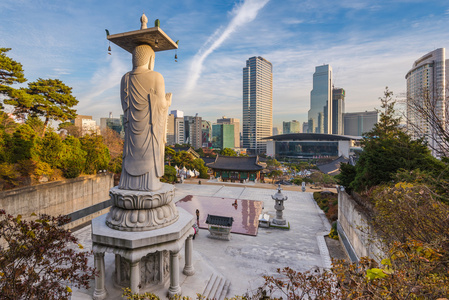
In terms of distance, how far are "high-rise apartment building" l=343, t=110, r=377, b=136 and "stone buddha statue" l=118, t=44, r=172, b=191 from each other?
510 feet

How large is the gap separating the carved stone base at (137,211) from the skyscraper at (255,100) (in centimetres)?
10940

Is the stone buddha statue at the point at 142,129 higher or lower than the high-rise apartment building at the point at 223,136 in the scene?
lower

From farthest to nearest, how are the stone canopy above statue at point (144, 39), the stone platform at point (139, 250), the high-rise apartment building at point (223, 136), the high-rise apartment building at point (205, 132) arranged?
the high-rise apartment building at point (223, 136) < the high-rise apartment building at point (205, 132) < the stone canopy above statue at point (144, 39) < the stone platform at point (139, 250)

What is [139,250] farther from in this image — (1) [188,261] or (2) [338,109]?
(2) [338,109]

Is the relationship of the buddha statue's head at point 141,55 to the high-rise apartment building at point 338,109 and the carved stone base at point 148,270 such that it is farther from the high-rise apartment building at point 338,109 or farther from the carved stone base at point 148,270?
the high-rise apartment building at point 338,109

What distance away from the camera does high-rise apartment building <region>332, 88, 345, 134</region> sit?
15788 centimetres

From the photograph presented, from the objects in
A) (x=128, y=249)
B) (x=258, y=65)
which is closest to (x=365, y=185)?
(x=128, y=249)

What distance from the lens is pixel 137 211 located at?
6.54 meters

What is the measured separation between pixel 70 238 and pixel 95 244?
8.12ft

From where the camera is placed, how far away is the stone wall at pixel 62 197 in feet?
35.5

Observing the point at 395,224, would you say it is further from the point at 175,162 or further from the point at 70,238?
the point at 175,162

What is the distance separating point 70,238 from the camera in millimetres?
4188

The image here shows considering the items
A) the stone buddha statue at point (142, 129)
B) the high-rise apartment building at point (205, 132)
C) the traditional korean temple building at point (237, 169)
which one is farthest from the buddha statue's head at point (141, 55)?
the high-rise apartment building at point (205, 132)

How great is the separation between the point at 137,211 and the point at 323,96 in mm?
188040
